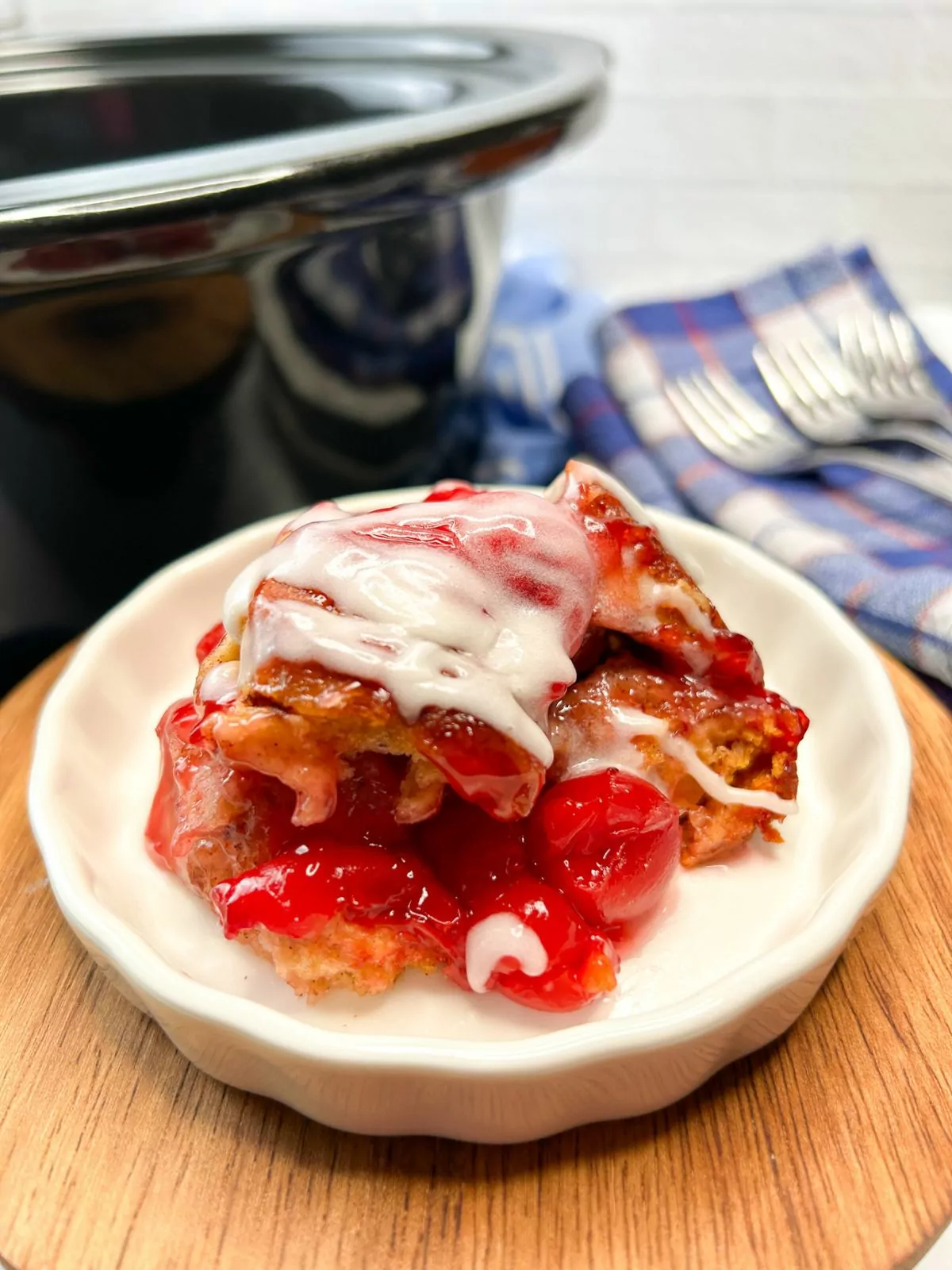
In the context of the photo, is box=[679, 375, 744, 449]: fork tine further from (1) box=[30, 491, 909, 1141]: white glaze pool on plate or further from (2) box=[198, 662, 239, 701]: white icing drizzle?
(2) box=[198, 662, 239, 701]: white icing drizzle

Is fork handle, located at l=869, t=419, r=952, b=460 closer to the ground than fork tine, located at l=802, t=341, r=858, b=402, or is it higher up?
closer to the ground

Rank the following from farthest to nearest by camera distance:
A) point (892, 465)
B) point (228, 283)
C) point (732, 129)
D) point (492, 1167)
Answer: point (732, 129) < point (892, 465) < point (228, 283) < point (492, 1167)

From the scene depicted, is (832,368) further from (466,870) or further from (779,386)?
(466,870)

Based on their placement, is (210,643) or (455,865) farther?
(210,643)

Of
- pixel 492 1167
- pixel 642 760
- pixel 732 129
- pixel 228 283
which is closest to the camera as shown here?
pixel 492 1167

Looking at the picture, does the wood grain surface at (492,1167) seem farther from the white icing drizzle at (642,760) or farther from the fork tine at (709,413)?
the fork tine at (709,413)

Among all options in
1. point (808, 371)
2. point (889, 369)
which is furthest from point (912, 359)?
point (808, 371)

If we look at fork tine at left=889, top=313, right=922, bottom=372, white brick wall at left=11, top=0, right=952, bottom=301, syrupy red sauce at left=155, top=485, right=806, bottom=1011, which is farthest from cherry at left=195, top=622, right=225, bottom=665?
white brick wall at left=11, top=0, right=952, bottom=301
